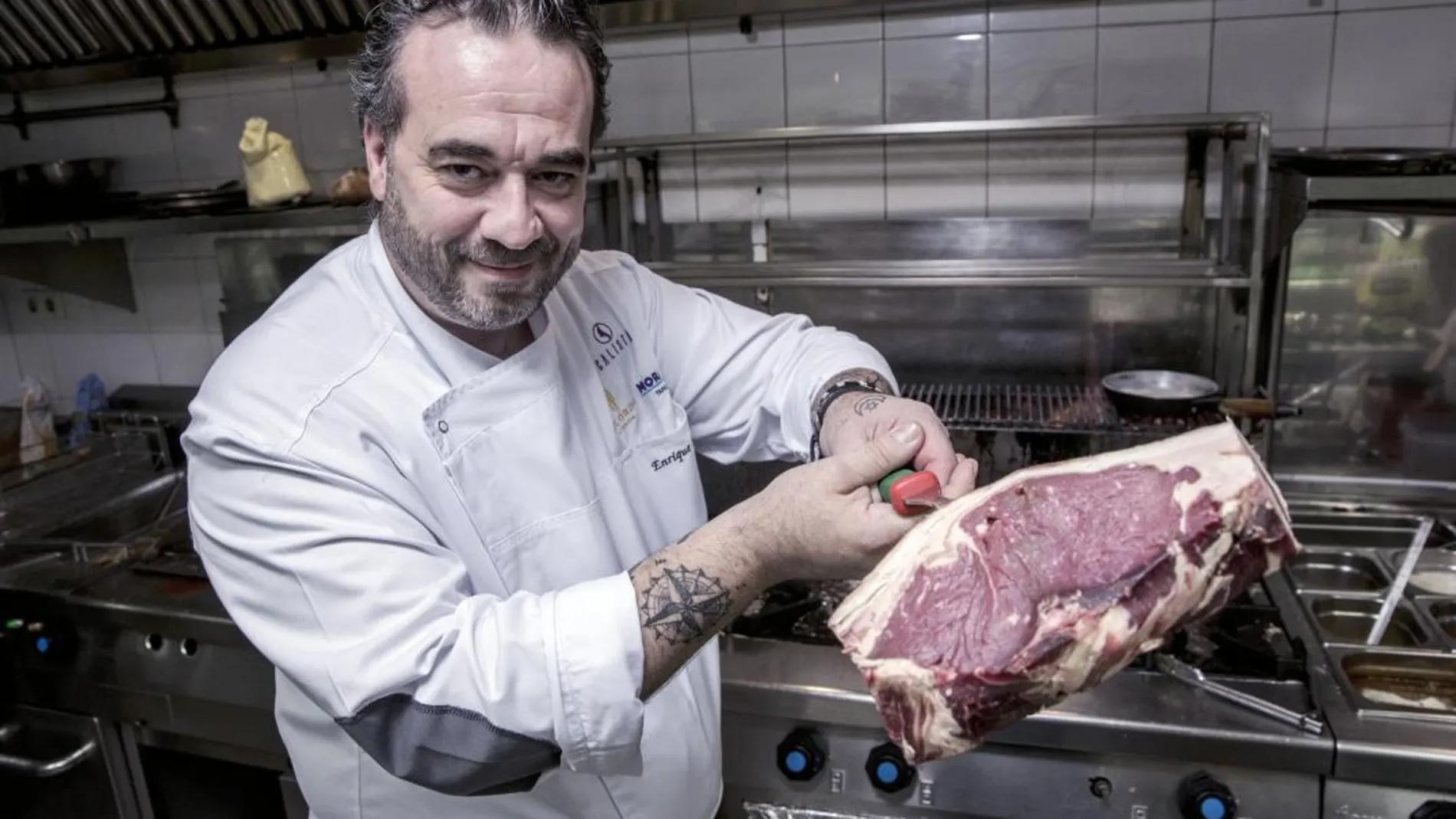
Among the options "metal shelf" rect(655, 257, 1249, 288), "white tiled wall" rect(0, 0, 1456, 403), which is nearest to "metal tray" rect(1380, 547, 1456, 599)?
"metal shelf" rect(655, 257, 1249, 288)

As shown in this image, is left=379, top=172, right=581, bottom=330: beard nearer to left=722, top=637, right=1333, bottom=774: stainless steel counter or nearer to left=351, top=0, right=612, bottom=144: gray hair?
left=351, top=0, right=612, bottom=144: gray hair

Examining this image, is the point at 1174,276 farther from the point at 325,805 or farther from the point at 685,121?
the point at 325,805

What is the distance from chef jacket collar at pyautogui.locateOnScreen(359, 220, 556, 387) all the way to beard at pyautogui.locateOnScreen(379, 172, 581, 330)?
0.03m

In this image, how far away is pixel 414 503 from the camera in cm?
109

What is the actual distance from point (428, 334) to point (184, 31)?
2044 mm

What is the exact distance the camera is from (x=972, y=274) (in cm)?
202

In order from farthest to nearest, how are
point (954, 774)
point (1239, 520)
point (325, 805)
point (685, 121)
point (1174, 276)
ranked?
1. point (685, 121)
2. point (1174, 276)
3. point (954, 774)
4. point (325, 805)
5. point (1239, 520)

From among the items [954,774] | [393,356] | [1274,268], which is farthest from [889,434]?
[1274,268]

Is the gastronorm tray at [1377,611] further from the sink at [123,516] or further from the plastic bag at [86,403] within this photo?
the plastic bag at [86,403]

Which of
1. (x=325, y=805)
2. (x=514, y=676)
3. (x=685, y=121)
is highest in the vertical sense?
(x=685, y=121)

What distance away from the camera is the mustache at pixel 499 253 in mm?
1098

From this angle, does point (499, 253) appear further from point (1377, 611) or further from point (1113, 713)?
point (1377, 611)

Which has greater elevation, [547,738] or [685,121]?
[685,121]

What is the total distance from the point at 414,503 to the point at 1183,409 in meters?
1.50
